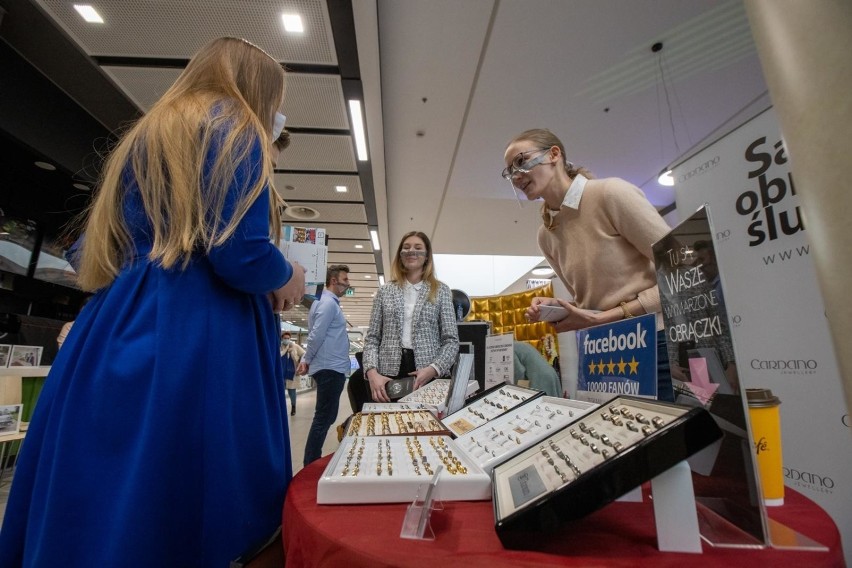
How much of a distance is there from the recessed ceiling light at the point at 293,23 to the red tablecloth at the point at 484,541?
3233 millimetres

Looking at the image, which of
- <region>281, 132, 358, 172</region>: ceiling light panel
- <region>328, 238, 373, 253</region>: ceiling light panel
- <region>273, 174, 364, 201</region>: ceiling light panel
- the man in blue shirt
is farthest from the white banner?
<region>328, 238, 373, 253</region>: ceiling light panel

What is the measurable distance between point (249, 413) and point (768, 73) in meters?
1.04

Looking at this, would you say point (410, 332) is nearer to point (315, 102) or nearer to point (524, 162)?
point (524, 162)

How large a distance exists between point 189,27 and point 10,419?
3.10 metres

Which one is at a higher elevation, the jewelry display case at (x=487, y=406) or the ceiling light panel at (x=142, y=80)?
the ceiling light panel at (x=142, y=80)

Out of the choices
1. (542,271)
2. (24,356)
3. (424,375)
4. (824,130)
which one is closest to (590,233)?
(824,130)

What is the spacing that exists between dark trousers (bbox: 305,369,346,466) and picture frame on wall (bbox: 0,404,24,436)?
2026mm

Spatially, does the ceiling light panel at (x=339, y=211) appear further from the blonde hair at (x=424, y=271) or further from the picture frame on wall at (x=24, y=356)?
the blonde hair at (x=424, y=271)

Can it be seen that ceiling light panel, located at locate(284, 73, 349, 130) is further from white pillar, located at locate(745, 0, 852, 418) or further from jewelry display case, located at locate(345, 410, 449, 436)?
white pillar, located at locate(745, 0, 852, 418)

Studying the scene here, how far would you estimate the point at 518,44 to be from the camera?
327cm

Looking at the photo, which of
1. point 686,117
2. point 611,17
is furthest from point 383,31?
point 686,117

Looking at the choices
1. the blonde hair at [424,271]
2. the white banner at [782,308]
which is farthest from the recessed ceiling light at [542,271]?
the white banner at [782,308]

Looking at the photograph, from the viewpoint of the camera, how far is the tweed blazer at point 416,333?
1.85 m

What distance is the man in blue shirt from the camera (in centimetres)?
310
